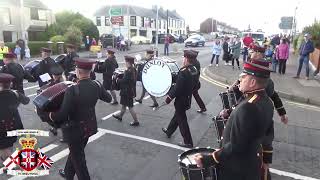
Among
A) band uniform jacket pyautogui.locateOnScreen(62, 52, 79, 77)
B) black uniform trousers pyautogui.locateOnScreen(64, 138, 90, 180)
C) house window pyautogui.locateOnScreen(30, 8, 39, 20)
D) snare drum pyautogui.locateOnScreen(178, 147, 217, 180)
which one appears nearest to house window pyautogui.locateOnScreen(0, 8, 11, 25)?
house window pyautogui.locateOnScreen(30, 8, 39, 20)

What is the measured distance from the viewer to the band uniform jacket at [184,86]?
650cm

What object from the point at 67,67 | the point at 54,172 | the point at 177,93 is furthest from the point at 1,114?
the point at 67,67

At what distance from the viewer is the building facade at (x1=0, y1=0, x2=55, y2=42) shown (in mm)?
40281

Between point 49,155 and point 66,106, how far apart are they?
243cm

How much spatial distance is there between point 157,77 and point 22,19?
38812 mm

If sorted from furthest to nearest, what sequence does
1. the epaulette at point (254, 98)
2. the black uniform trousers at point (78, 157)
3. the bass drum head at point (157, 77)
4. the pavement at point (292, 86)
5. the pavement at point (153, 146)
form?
the pavement at point (292, 86) → the bass drum head at point (157, 77) → the pavement at point (153, 146) → the black uniform trousers at point (78, 157) → the epaulette at point (254, 98)

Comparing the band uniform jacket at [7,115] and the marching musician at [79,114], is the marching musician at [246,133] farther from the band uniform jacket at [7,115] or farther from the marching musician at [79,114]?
the band uniform jacket at [7,115]

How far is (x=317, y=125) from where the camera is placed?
8539 mm

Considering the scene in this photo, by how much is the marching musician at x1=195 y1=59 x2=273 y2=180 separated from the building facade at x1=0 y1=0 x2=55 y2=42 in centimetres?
3741

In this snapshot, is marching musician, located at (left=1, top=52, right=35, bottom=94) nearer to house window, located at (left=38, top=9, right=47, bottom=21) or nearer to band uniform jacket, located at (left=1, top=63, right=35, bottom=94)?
band uniform jacket, located at (left=1, top=63, right=35, bottom=94)

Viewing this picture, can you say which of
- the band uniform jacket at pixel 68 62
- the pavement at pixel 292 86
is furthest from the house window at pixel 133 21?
the band uniform jacket at pixel 68 62

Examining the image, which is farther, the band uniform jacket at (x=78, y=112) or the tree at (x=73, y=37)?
the tree at (x=73, y=37)

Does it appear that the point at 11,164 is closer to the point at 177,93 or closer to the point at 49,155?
the point at 49,155

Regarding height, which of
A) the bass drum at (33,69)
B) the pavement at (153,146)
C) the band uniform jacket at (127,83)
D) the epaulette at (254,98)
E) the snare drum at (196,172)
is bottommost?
the pavement at (153,146)
